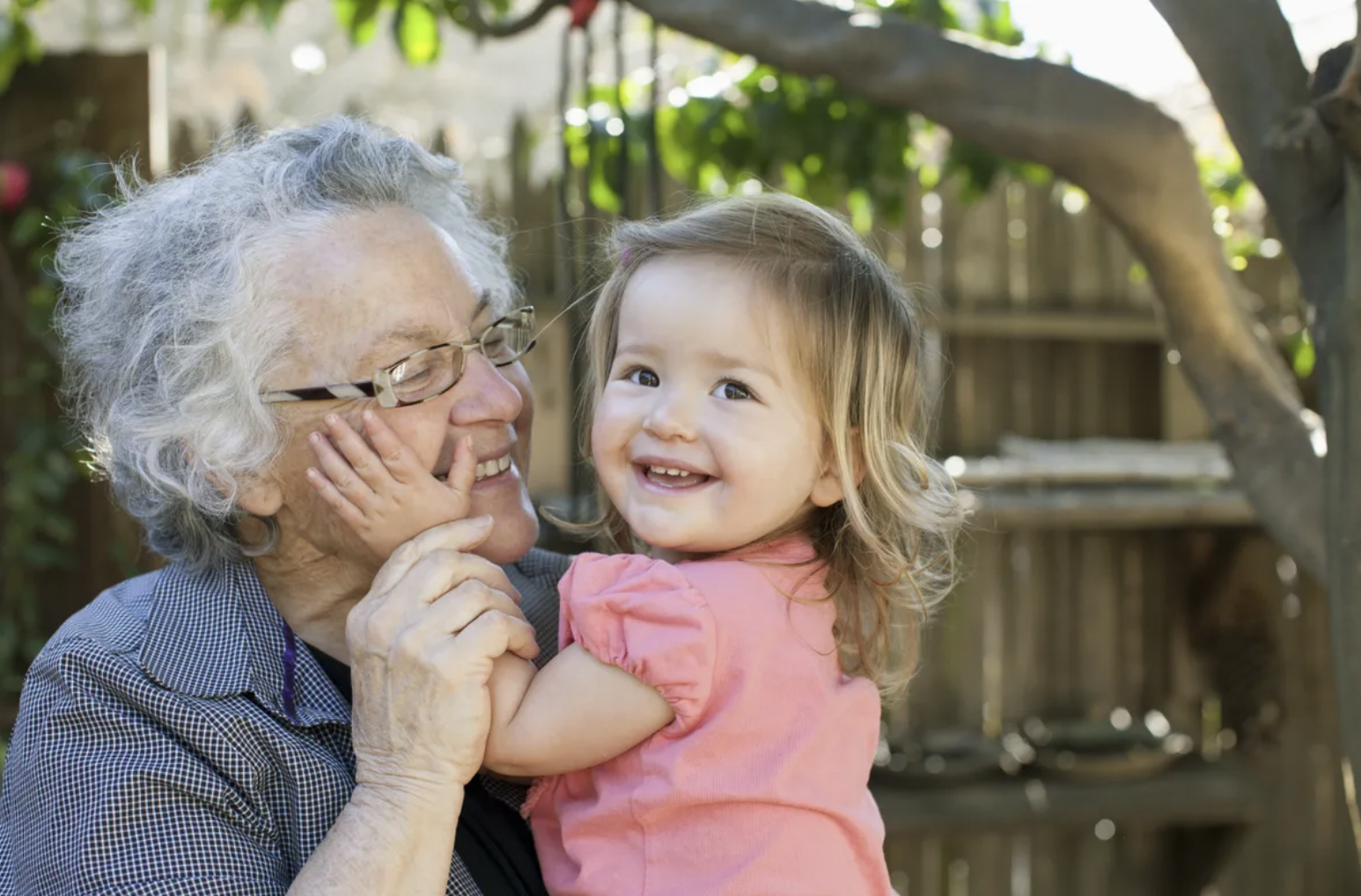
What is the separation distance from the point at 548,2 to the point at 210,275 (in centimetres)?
113

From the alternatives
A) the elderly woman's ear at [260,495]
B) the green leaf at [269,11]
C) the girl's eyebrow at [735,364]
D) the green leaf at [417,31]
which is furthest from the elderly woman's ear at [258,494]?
the green leaf at [417,31]

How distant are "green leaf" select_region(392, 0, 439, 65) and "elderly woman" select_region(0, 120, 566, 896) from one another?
115cm

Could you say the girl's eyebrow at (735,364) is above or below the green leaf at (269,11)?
below

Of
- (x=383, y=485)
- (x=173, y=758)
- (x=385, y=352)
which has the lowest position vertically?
(x=173, y=758)

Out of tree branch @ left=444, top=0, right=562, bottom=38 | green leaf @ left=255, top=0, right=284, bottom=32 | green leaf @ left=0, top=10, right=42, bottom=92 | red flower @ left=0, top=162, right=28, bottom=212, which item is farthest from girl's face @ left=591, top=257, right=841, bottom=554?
red flower @ left=0, top=162, right=28, bottom=212

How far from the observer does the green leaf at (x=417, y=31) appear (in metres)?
2.96

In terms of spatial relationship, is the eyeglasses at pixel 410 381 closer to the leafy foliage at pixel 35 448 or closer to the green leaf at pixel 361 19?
the green leaf at pixel 361 19

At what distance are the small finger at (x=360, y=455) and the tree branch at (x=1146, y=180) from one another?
813 millimetres

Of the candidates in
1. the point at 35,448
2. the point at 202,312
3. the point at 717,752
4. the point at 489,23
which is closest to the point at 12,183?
the point at 35,448

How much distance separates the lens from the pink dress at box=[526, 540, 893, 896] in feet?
4.57

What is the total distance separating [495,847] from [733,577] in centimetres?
47

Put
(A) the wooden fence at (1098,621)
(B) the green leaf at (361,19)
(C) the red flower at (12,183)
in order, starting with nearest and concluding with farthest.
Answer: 1. (B) the green leaf at (361,19)
2. (C) the red flower at (12,183)
3. (A) the wooden fence at (1098,621)

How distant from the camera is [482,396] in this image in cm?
177

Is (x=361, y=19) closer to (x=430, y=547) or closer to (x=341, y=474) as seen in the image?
(x=341, y=474)
